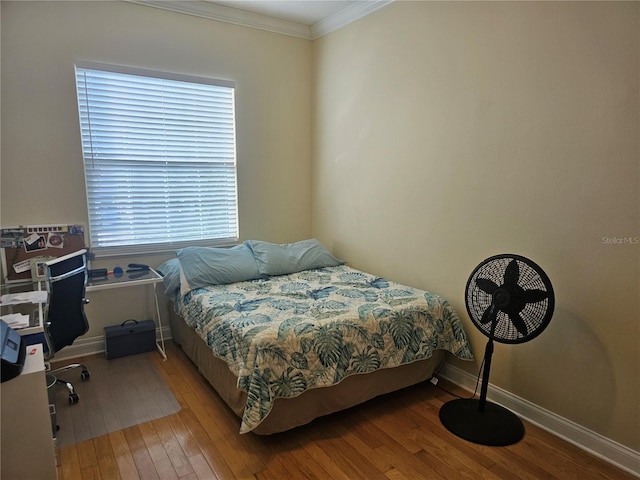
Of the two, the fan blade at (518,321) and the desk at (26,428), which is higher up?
the fan blade at (518,321)

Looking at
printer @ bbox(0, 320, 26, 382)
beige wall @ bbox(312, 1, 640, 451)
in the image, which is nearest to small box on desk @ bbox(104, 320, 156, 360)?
printer @ bbox(0, 320, 26, 382)

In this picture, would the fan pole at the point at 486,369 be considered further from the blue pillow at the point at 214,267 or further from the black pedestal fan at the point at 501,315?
the blue pillow at the point at 214,267

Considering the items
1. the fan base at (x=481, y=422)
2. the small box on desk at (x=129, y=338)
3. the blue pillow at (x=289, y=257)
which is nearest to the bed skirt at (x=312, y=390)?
the fan base at (x=481, y=422)

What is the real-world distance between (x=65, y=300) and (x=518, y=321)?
261 centimetres

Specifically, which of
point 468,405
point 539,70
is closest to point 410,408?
point 468,405

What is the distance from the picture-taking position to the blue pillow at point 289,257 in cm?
337

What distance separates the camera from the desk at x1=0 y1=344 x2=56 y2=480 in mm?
1585

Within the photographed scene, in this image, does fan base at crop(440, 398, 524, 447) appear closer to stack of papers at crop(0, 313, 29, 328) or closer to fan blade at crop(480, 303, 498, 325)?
fan blade at crop(480, 303, 498, 325)

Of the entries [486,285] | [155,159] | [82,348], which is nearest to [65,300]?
[82,348]

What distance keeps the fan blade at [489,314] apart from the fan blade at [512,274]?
0.15 meters

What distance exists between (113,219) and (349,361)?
2217mm

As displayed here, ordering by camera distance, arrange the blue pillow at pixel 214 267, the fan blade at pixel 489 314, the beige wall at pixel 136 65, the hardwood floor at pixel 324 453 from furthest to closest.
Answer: the blue pillow at pixel 214 267, the beige wall at pixel 136 65, the fan blade at pixel 489 314, the hardwood floor at pixel 324 453

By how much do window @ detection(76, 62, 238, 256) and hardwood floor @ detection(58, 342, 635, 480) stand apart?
162 cm

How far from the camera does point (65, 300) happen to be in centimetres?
242
